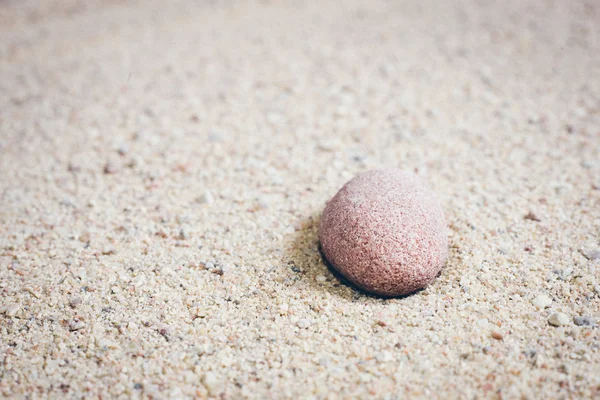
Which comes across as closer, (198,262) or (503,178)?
(198,262)

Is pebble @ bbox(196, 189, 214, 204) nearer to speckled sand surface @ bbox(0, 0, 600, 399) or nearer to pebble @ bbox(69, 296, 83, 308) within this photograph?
speckled sand surface @ bbox(0, 0, 600, 399)

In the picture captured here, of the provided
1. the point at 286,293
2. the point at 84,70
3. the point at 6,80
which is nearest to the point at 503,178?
the point at 286,293

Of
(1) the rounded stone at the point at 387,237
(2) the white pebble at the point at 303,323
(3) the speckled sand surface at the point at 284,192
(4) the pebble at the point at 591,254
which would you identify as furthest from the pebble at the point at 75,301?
(4) the pebble at the point at 591,254

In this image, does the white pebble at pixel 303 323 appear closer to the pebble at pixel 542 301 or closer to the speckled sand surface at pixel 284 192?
the speckled sand surface at pixel 284 192

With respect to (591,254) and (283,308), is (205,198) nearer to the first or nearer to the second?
(283,308)

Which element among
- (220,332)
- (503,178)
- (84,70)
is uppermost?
(84,70)

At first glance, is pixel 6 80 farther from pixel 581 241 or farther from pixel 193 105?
pixel 581 241

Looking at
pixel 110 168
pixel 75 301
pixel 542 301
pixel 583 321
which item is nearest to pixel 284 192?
pixel 110 168
